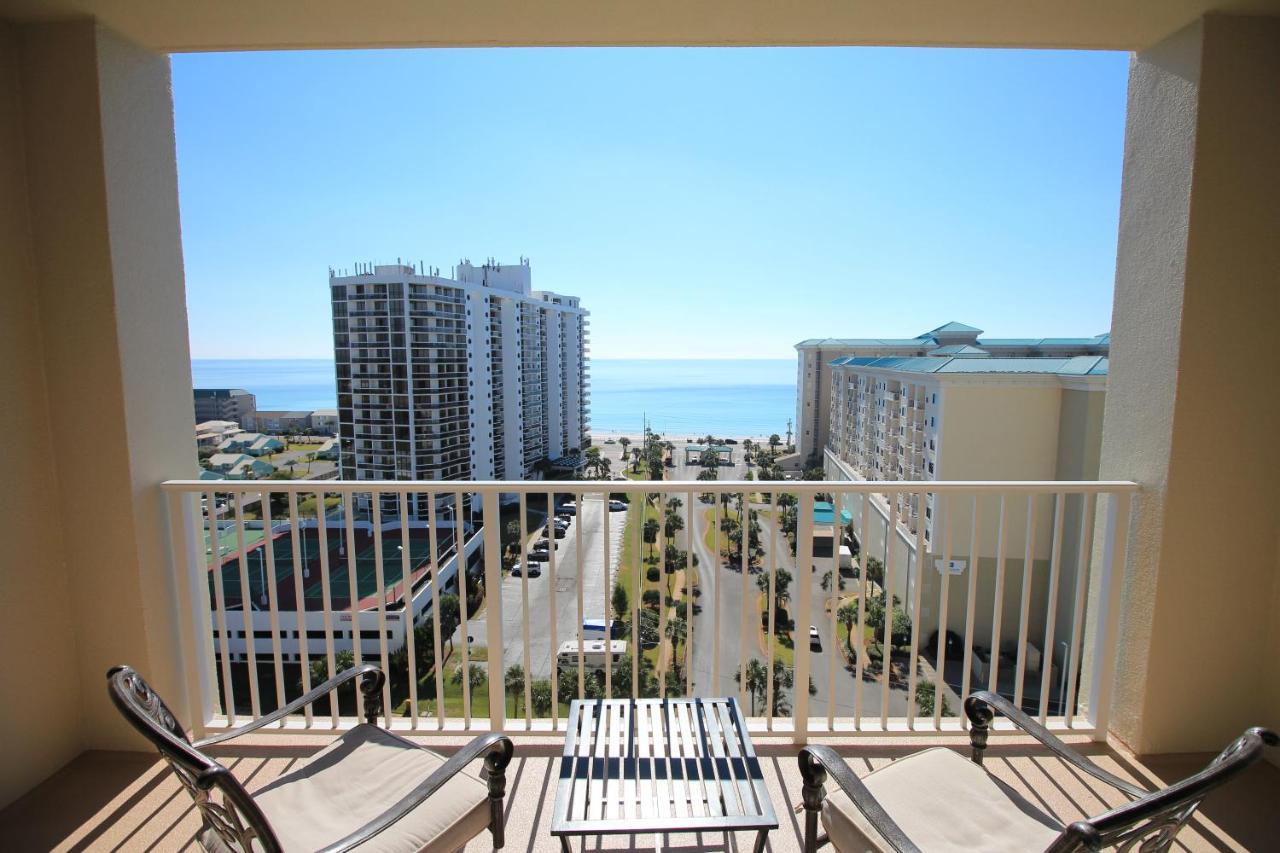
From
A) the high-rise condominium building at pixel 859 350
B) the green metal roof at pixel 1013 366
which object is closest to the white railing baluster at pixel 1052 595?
the green metal roof at pixel 1013 366

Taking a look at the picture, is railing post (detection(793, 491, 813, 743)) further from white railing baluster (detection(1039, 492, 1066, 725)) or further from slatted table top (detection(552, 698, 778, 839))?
white railing baluster (detection(1039, 492, 1066, 725))

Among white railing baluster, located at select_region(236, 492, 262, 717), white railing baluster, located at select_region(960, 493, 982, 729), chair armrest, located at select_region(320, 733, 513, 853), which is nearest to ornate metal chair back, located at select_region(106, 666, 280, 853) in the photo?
chair armrest, located at select_region(320, 733, 513, 853)

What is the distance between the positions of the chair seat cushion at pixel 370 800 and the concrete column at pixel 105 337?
4.35 ft

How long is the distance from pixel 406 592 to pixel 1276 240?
3.66 m

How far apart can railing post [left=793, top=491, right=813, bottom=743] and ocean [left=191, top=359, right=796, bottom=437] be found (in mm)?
2668

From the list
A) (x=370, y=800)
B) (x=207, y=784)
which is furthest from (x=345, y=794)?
(x=207, y=784)

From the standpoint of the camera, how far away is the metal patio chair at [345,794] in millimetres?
1145

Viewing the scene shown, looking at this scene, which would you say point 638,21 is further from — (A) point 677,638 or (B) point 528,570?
(A) point 677,638

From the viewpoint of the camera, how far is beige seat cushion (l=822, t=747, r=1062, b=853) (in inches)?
54.1

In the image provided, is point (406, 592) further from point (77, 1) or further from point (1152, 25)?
point (1152, 25)

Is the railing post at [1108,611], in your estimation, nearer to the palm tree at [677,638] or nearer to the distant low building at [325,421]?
the palm tree at [677,638]

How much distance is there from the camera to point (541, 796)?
6.91 feet

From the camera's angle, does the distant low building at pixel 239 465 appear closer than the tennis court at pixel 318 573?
Yes

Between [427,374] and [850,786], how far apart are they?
68.5 feet
